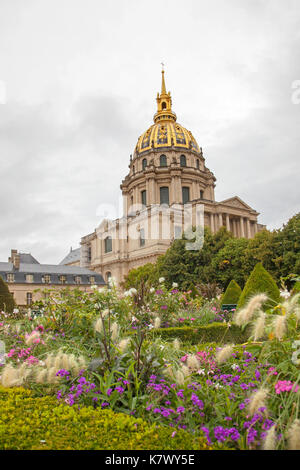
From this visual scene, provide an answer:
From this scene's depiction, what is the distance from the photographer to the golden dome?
77188 millimetres

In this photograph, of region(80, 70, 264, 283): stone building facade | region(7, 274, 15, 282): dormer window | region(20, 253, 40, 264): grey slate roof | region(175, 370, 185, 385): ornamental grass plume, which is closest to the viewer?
region(175, 370, 185, 385): ornamental grass plume

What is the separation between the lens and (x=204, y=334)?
11.7 metres

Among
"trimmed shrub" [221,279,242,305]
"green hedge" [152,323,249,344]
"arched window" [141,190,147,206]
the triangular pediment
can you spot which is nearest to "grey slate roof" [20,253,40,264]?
"arched window" [141,190,147,206]

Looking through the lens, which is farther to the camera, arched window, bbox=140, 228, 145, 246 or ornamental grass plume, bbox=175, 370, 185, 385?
arched window, bbox=140, 228, 145, 246

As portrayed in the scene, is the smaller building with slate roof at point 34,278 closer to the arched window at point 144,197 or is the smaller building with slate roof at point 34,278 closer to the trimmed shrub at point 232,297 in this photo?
the arched window at point 144,197

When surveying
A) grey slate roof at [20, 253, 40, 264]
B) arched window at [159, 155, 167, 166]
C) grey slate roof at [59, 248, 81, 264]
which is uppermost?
arched window at [159, 155, 167, 166]

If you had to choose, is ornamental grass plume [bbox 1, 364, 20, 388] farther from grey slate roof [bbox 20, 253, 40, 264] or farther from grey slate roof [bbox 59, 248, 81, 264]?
grey slate roof [bbox 59, 248, 81, 264]

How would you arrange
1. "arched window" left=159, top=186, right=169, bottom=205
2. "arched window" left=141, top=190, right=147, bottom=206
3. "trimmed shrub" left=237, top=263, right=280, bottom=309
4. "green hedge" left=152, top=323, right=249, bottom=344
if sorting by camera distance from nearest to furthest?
"green hedge" left=152, top=323, right=249, bottom=344 < "trimmed shrub" left=237, top=263, right=280, bottom=309 < "arched window" left=159, top=186, right=169, bottom=205 < "arched window" left=141, top=190, right=147, bottom=206

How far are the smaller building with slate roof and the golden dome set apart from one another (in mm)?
29818

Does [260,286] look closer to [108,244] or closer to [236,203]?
[236,203]

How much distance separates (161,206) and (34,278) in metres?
24.0

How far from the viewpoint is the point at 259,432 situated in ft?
11.9
